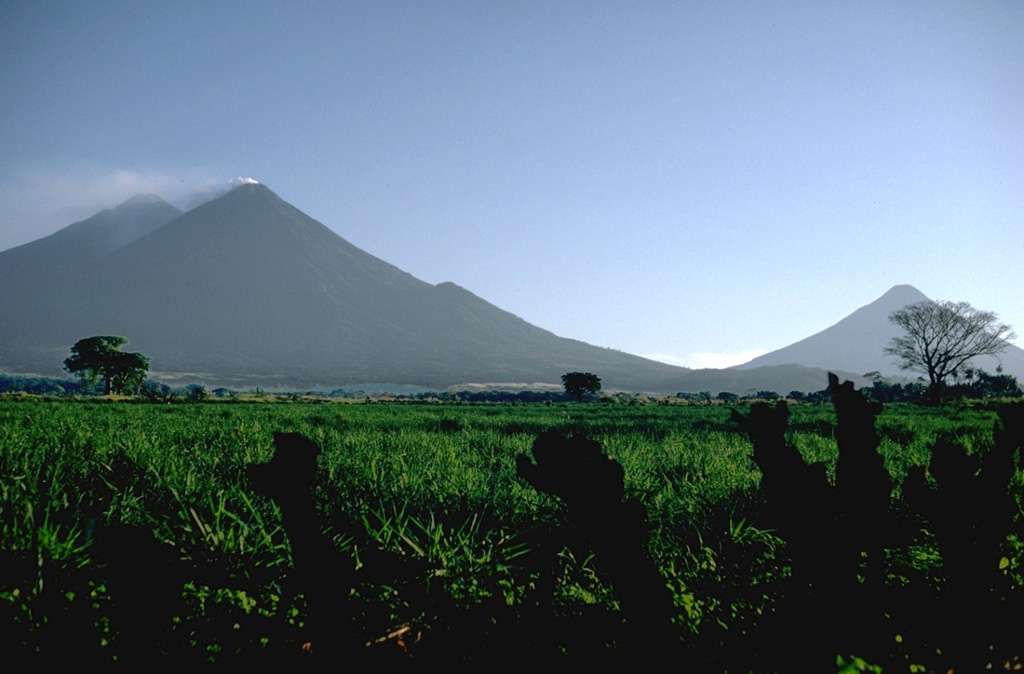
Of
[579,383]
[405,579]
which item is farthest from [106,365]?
[405,579]

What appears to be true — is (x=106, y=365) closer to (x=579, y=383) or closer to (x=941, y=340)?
(x=579, y=383)

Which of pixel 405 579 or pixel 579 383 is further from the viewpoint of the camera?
pixel 579 383

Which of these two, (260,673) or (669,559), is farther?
(669,559)

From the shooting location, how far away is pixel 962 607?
2096 mm

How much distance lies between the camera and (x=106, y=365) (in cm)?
6147

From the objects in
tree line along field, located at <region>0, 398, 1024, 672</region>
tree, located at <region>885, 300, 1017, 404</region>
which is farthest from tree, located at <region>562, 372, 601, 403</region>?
tree line along field, located at <region>0, 398, 1024, 672</region>

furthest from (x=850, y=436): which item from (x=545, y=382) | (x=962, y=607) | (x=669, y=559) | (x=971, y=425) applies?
(x=545, y=382)

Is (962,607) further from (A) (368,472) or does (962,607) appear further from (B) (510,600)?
(A) (368,472)

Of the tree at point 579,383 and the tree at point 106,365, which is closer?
the tree at point 106,365

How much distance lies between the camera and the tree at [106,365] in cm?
6119

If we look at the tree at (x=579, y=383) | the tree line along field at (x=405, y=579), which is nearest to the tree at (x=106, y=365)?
the tree at (x=579, y=383)

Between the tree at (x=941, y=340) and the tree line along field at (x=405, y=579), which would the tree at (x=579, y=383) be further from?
the tree line along field at (x=405, y=579)

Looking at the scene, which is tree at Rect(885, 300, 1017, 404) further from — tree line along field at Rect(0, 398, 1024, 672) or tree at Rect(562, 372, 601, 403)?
tree line along field at Rect(0, 398, 1024, 672)

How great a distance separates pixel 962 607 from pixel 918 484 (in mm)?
453
